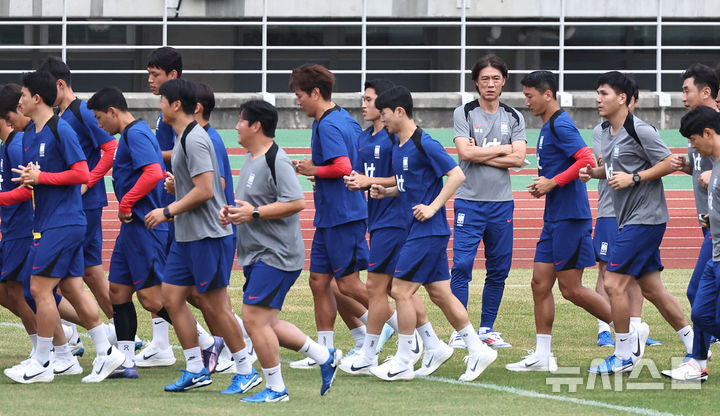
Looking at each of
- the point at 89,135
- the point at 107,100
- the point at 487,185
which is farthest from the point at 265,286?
the point at 487,185

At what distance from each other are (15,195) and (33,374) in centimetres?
133

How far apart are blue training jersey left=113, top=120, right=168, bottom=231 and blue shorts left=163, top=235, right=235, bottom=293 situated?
0.75 m

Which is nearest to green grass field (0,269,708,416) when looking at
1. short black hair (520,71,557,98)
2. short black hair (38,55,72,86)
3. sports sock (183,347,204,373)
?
sports sock (183,347,204,373)

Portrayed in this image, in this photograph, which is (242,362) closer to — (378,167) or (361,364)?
(361,364)

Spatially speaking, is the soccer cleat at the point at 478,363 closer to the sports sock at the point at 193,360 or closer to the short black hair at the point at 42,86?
the sports sock at the point at 193,360

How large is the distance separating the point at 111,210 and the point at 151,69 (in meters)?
9.88

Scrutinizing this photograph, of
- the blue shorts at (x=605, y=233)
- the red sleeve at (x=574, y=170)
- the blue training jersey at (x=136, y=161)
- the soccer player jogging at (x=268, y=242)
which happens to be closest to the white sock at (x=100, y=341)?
the blue training jersey at (x=136, y=161)

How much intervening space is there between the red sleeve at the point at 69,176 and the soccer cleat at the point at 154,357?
162 centimetres

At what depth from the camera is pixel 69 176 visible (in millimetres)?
9086

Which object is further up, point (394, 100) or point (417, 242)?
point (394, 100)

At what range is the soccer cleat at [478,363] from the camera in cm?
925

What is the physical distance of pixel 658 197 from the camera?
947cm

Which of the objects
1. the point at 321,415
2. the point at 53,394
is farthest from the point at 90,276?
the point at 321,415

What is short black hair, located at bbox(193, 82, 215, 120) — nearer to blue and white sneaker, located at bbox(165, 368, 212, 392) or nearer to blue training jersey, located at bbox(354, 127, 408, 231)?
blue training jersey, located at bbox(354, 127, 408, 231)
